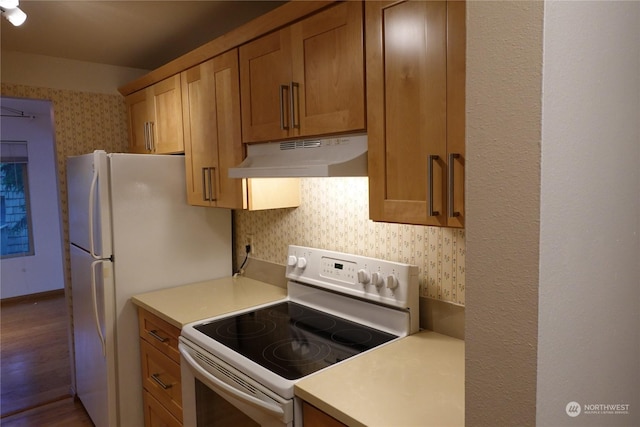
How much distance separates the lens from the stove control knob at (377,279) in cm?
172

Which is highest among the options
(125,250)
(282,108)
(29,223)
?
(282,108)

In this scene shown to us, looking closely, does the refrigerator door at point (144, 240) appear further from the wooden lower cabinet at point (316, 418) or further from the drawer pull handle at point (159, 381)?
the wooden lower cabinet at point (316, 418)

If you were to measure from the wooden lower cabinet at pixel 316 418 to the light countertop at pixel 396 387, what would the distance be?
1.0 inches

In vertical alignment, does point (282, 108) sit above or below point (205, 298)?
above

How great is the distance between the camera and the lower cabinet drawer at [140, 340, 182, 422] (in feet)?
6.51

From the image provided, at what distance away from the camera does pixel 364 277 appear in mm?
1768

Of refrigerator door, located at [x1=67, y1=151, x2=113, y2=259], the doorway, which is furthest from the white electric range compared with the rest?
the doorway

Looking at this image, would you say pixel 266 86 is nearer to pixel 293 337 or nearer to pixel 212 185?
pixel 212 185

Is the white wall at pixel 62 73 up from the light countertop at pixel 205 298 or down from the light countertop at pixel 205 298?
up

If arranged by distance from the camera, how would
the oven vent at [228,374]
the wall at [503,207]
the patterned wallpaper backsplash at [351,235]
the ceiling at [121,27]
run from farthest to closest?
the ceiling at [121,27] → the patterned wallpaper backsplash at [351,235] → the oven vent at [228,374] → the wall at [503,207]

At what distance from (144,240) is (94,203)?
12.1 inches

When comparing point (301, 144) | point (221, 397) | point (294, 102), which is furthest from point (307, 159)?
point (221, 397)

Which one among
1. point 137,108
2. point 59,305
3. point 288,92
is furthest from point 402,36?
point 59,305

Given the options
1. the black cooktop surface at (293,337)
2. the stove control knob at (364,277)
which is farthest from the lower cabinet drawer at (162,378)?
the stove control knob at (364,277)
